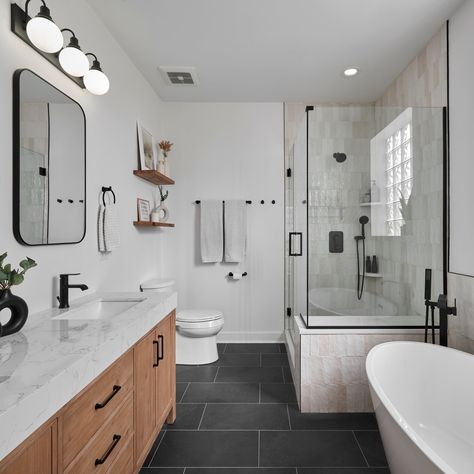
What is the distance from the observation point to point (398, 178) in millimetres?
2400

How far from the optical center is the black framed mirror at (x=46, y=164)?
1.44 meters

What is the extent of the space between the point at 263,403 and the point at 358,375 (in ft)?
2.24

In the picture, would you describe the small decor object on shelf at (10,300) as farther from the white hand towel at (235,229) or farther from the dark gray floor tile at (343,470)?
the white hand towel at (235,229)

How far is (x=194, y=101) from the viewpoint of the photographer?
11.8ft

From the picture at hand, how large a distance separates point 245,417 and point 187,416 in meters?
0.38

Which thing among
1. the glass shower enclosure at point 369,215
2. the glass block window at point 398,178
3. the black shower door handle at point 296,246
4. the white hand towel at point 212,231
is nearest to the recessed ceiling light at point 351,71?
the glass shower enclosure at point 369,215

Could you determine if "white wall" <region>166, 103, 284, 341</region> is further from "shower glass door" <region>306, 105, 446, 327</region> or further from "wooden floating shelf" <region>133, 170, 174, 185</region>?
"shower glass door" <region>306, 105, 446, 327</region>

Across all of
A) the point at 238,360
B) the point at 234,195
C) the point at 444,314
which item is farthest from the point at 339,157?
the point at 238,360

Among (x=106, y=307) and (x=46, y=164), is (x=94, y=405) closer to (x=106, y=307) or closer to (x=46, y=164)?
(x=106, y=307)

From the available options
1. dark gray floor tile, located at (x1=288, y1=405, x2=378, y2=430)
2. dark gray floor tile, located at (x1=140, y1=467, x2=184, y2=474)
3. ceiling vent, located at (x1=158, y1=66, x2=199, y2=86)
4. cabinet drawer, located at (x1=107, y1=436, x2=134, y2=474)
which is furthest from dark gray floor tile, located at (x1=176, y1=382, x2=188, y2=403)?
ceiling vent, located at (x1=158, y1=66, x2=199, y2=86)

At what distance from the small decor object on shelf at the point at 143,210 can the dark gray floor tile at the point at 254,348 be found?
61.3 inches

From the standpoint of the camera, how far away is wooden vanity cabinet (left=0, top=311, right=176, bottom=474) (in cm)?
88

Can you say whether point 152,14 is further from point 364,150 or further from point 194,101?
point 364,150

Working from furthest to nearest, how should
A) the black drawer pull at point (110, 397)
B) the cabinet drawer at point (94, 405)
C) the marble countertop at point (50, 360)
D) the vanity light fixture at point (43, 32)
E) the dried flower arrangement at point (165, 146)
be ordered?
the dried flower arrangement at point (165, 146), the vanity light fixture at point (43, 32), the black drawer pull at point (110, 397), the cabinet drawer at point (94, 405), the marble countertop at point (50, 360)
